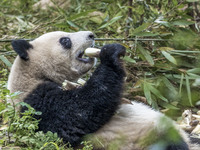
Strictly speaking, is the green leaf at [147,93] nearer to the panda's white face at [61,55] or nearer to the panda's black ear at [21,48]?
the panda's white face at [61,55]

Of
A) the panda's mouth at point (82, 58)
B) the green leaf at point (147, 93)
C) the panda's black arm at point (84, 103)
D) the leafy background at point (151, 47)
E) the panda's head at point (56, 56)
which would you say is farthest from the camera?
the leafy background at point (151, 47)

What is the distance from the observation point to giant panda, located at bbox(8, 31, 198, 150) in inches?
107

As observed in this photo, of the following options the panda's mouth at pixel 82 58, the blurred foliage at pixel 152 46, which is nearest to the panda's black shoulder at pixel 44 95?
the panda's mouth at pixel 82 58

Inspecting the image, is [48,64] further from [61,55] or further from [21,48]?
[21,48]

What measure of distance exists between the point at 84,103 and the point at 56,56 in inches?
37.4

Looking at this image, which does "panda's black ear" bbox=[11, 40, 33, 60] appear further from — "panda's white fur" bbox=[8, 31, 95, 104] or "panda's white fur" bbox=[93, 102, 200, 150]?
"panda's white fur" bbox=[93, 102, 200, 150]

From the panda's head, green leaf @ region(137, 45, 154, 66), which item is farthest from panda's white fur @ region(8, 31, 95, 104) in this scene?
green leaf @ region(137, 45, 154, 66)

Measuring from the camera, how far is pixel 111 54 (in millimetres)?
2957

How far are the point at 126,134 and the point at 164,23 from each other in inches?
86.7

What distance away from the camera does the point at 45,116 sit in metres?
2.84

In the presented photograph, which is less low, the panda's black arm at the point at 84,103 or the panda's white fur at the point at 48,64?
the panda's white fur at the point at 48,64

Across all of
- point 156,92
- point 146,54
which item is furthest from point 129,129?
point 146,54

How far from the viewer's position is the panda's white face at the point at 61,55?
3.38 metres

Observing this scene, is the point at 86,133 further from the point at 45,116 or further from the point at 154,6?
the point at 154,6
